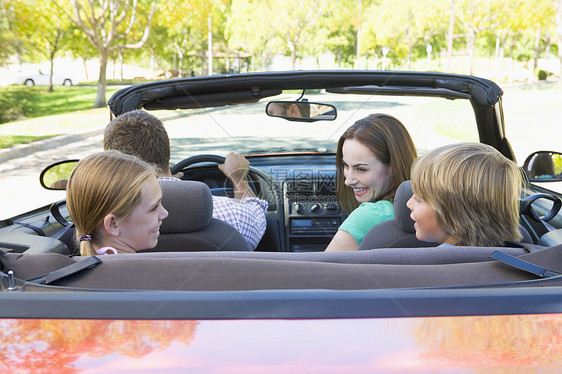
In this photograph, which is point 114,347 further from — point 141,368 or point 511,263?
point 511,263

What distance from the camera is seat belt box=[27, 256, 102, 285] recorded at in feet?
4.59

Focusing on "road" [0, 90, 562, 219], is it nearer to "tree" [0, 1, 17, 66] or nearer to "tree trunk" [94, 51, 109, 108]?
"tree trunk" [94, 51, 109, 108]

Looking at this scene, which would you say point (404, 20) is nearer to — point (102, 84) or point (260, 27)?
point (260, 27)

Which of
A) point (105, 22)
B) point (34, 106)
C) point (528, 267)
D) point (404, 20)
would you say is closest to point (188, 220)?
point (528, 267)

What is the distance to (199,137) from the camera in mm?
10562

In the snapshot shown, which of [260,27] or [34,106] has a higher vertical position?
[260,27]

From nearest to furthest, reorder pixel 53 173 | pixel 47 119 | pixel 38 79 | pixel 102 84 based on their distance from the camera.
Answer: pixel 53 173 → pixel 47 119 → pixel 102 84 → pixel 38 79

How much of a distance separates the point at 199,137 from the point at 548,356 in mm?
9750

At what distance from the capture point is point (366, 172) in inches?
117

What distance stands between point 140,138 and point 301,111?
42.1 inches

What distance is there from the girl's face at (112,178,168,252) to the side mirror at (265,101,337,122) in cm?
154

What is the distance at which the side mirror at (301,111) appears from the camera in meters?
3.55

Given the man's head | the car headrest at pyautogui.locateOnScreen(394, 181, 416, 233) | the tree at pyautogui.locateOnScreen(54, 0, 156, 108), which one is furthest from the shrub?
the car headrest at pyautogui.locateOnScreen(394, 181, 416, 233)

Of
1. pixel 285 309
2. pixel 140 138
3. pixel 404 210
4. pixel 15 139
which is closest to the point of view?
pixel 285 309
